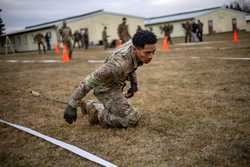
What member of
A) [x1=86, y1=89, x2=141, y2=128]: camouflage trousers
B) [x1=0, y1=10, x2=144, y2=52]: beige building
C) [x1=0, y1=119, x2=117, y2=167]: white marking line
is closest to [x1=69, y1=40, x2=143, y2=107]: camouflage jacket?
[x1=86, y1=89, x2=141, y2=128]: camouflage trousers

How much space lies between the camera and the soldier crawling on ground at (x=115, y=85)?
3252mm

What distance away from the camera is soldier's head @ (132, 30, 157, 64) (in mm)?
3270

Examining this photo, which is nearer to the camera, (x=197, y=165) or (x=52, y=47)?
(x=197, y=165)

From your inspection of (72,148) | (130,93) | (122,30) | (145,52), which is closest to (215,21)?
(122,30)

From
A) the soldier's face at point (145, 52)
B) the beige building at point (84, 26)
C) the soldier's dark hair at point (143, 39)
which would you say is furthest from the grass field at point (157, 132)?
the beige building at point (84, 26)

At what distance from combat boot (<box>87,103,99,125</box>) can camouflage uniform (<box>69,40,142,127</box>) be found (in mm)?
27

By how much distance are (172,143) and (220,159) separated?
60 centimetres

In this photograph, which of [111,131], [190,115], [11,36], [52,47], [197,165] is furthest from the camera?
[11,36]

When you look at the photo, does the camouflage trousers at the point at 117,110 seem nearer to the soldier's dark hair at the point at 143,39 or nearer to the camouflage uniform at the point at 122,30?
the soldier's dark hair at the point at 143,39

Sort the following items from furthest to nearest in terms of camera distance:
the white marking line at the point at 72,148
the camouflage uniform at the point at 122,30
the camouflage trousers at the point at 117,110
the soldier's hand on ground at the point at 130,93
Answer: the camouflage uniform at the point at 122,30, the soldier's hand on ground at the point at 130,93, the camouflage trousers at the point at 117,110, the white marking line at the point at 72,148

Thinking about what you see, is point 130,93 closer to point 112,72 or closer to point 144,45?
point 112,72

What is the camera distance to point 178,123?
3.87 m

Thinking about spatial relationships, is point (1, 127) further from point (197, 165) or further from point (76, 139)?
point (197, 165)

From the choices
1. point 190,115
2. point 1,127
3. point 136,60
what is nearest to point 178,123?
point 190,115
